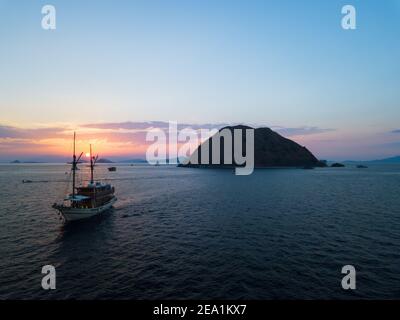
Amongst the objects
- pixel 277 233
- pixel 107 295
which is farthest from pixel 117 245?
pixel 277 233

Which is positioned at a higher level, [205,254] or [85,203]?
[85,203]

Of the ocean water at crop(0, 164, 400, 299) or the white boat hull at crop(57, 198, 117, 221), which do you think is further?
the white boat hull at crop(57, 198, 117, 221)

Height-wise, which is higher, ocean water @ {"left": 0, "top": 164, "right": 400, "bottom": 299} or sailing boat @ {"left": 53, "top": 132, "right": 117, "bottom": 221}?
sailing boat @ {"left": 53, "top": 132, "right": 117, "bottom": 221}

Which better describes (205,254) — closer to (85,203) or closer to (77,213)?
(77,213)

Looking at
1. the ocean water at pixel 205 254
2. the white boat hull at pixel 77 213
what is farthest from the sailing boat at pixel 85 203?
the ocean water at pixel 205 254

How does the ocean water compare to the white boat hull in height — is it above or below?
below

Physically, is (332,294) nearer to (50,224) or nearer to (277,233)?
(277,233)

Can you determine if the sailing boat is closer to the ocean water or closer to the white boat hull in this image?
the white boat hull

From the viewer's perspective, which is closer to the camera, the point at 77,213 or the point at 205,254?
the point at 205,254

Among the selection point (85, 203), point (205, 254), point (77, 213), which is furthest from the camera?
point (85, 203)

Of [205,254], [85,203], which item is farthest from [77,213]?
[205,254]

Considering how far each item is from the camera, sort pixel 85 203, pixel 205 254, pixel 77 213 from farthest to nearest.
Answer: pixel 85 203 < pixel 77 213 < pixel 205 254

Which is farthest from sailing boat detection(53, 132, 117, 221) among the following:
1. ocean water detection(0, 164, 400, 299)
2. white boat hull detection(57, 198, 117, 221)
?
ocean water detection(0, 164, 400, 299)
